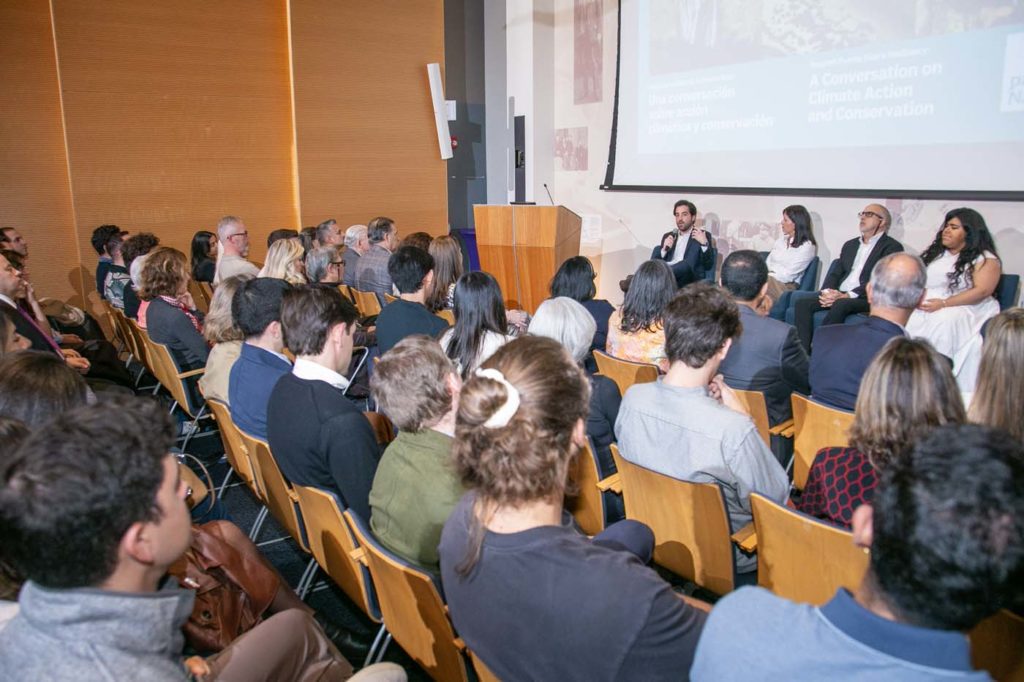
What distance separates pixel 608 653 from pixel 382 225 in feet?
16.5

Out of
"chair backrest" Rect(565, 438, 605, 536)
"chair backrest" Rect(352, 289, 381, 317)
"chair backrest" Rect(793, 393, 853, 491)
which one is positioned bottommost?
"chair backrest" Rect(565, 438, 605, 536)

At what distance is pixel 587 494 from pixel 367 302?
3.34m

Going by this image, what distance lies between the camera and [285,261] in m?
4.83

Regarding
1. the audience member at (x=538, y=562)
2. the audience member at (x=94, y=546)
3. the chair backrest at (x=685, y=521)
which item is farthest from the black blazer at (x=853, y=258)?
the audience member at (x=94, y=546)

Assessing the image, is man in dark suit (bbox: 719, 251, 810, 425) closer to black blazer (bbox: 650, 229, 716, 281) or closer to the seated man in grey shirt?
the seated man in grey shirt

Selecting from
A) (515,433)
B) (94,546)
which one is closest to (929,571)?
(515,433)

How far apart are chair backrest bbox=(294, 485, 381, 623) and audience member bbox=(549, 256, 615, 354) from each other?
7.67 feet

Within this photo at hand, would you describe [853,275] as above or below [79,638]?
above

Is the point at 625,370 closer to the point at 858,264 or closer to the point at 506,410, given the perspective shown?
the point at 506,410

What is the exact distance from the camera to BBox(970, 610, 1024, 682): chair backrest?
4.71 feet

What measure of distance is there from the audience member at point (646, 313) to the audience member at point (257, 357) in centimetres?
170

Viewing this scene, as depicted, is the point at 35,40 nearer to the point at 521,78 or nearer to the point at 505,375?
the point at 521,78

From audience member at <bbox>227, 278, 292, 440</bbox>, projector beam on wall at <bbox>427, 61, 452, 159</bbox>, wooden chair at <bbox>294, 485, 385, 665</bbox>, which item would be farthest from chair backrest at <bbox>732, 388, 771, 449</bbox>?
projector beam on wall at <bbox>427, 61, 452, 159</bbox>

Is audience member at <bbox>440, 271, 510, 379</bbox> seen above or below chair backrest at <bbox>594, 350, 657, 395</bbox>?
above
